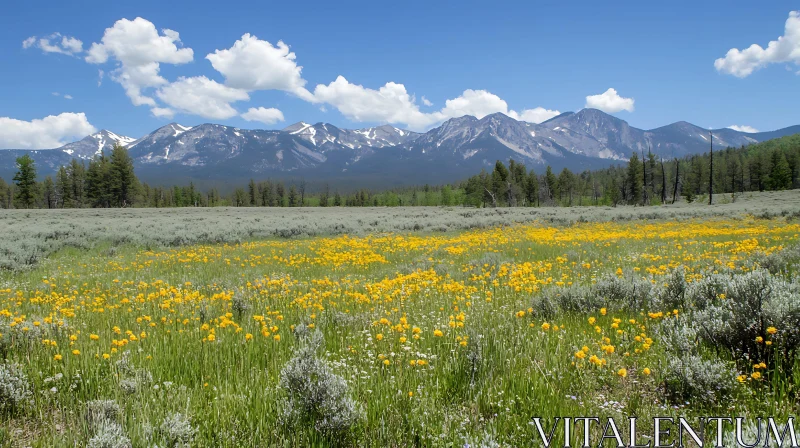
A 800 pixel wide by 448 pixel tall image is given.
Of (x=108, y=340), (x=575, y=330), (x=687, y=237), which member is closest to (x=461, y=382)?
(x=575, y=330)

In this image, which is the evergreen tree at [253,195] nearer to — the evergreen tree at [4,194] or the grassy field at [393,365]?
the evergreen tree at [4,194]

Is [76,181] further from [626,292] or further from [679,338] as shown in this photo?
[679,338]

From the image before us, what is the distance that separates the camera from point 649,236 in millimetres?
15281

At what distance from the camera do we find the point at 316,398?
265 cm

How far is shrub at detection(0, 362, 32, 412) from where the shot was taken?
277cm

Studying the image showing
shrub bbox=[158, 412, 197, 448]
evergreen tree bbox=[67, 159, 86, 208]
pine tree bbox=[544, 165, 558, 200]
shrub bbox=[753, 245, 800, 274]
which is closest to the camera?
shrub bbox=[158, 412, 197, 448]

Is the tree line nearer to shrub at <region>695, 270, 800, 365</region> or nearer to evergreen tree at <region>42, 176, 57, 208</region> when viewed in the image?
evergreen tree at <region>42, 176, 57, 208</region>

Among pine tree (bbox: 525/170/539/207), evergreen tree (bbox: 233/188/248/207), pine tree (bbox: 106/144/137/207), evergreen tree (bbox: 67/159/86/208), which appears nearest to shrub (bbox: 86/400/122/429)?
pine tree (bbox: 106/144/137/207)

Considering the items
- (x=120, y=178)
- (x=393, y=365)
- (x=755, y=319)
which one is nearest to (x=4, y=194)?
(x=120, y=178)

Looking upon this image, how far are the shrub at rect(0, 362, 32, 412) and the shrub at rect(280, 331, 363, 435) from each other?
195 cm

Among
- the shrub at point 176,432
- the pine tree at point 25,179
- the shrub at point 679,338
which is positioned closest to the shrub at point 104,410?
the shrub at point 176,432

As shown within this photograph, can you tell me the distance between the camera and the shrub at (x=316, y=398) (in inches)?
98.5

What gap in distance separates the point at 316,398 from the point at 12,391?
2269 mm

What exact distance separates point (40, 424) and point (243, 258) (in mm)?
9726
